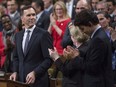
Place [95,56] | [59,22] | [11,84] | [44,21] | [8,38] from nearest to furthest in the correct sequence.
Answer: [95,56] < [11,84] < [59,22] < [8,38] < [44,21]

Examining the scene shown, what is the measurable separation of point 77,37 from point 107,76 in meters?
0.62

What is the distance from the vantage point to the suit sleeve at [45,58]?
22.3 ft

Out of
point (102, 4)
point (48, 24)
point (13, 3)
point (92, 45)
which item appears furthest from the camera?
point (13, 3)

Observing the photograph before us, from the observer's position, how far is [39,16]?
10492 millimetres

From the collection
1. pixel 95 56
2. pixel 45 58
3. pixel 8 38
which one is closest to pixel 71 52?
pixel 95 56

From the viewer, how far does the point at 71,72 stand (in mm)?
6184

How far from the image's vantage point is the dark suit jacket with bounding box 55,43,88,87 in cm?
613

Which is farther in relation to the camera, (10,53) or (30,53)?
(10,53)

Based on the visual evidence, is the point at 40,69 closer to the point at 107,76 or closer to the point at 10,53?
the point at 107,76

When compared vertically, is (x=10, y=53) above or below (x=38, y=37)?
below

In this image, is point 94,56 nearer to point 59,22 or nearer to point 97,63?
point 97,63

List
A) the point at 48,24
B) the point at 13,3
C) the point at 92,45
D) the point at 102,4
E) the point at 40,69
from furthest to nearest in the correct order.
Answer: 1. the point at 13,3
2. the point at 48,24
3. the point at 102,4
4. the point at 40,69
5. the point at 92,45

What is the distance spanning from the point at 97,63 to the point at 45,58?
48.8 inches

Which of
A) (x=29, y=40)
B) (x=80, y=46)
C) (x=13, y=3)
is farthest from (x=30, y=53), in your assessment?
(x=13, y=3)
